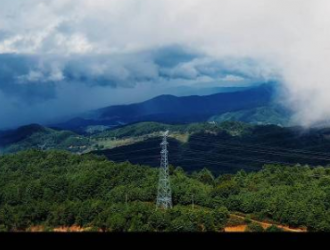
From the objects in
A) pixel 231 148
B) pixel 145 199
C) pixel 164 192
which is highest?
pixel 164 192


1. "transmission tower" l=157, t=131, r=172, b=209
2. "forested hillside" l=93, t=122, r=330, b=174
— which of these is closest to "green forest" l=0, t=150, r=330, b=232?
"transmission tower" l=157, t=131, r=172, b=209

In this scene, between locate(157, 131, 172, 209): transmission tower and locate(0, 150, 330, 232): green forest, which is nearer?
locate(0, 150, 330, 232): green forest

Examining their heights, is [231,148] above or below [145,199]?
below

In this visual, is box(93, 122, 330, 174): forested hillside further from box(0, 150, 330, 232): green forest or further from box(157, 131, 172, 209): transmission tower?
box(157, 131, 172, 209): transmission tower

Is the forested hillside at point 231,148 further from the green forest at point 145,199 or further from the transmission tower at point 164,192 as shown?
the transmission tower at point 164,192

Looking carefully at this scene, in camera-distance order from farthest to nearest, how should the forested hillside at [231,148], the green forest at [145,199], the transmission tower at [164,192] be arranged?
the forested hillside at [231,148]
the transmission tower at [164,192]
the green forest at [145,199]

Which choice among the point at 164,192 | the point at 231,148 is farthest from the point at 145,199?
the point at 231,148

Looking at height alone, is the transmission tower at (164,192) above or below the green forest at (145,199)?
above

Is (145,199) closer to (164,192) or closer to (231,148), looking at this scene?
(164,192)

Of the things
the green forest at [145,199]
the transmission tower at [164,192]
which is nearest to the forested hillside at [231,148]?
the green forest at [145,199]

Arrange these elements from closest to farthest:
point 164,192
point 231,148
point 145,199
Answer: point 164,192 → point 145,199 → point 231,148
